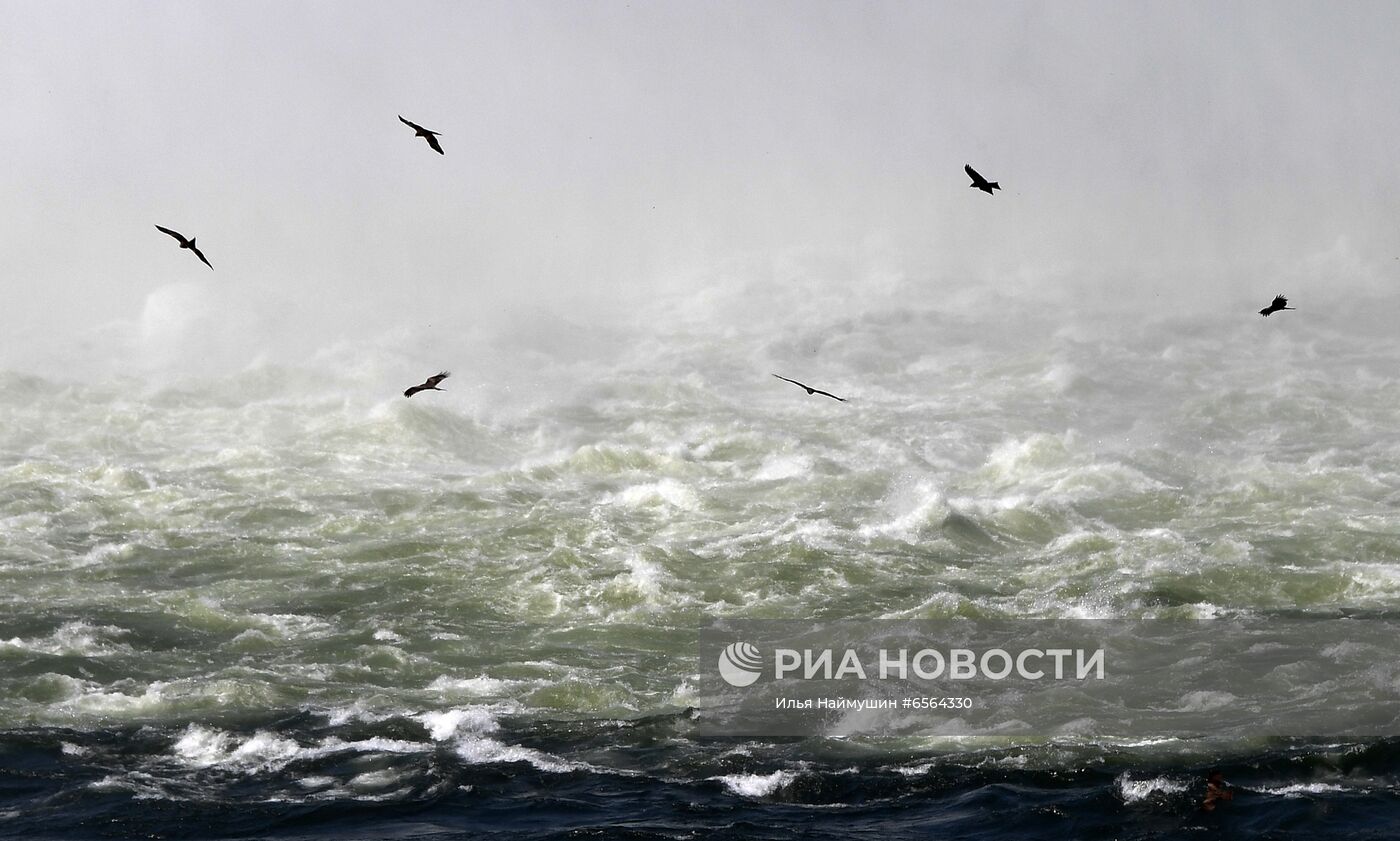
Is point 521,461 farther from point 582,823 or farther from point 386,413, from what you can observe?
point 582,823

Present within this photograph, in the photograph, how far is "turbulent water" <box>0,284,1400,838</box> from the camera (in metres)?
14.8

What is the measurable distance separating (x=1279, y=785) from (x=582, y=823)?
248 inches

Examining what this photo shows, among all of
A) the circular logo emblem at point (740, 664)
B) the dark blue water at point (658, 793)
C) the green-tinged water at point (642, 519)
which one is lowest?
the dark blue water at point (658, 793)

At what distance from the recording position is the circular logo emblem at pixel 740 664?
62.3ft

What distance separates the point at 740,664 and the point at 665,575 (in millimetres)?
3816

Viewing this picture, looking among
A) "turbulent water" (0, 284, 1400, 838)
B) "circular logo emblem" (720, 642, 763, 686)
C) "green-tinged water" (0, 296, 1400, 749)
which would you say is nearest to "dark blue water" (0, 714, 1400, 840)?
"turbulent water" (0, 284, 1400, 838)

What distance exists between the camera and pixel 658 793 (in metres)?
14.8

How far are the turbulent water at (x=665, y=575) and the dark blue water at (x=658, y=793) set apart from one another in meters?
0.05

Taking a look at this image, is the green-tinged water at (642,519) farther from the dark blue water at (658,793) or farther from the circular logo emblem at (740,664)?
the dark blue water at (658,793)

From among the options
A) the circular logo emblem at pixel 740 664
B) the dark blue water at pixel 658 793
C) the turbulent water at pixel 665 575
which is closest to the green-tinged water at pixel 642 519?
the turbulent water at pixel 665 575

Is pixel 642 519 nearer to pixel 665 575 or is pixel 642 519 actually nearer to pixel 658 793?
pixel 665 575

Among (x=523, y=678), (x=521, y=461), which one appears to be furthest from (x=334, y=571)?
(x=521, y=461)

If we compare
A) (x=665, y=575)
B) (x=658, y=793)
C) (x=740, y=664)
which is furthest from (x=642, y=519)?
(x=658, y=793)

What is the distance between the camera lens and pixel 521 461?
3194cm
